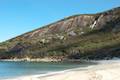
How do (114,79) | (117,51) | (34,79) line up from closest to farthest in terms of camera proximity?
(114,79)
(34,79)
(117,51)

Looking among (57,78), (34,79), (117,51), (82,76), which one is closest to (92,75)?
(82,76)

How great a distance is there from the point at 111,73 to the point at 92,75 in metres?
3.21

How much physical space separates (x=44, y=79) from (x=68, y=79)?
9.52 ft

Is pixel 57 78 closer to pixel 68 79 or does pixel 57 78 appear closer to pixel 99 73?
pixel 68 79

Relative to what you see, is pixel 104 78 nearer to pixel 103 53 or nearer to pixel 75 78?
pixel 75 78

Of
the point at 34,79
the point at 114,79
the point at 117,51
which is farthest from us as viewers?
the point at 117,51

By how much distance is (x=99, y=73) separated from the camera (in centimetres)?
4097

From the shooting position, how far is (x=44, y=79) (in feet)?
127

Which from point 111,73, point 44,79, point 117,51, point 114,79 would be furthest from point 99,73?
point 117,51

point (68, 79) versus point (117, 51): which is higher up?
point (117, 51)

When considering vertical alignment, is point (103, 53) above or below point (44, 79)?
above

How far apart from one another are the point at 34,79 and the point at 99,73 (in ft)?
25.9

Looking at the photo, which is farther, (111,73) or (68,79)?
(111,73)

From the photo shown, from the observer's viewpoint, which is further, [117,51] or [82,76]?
[117,51]
